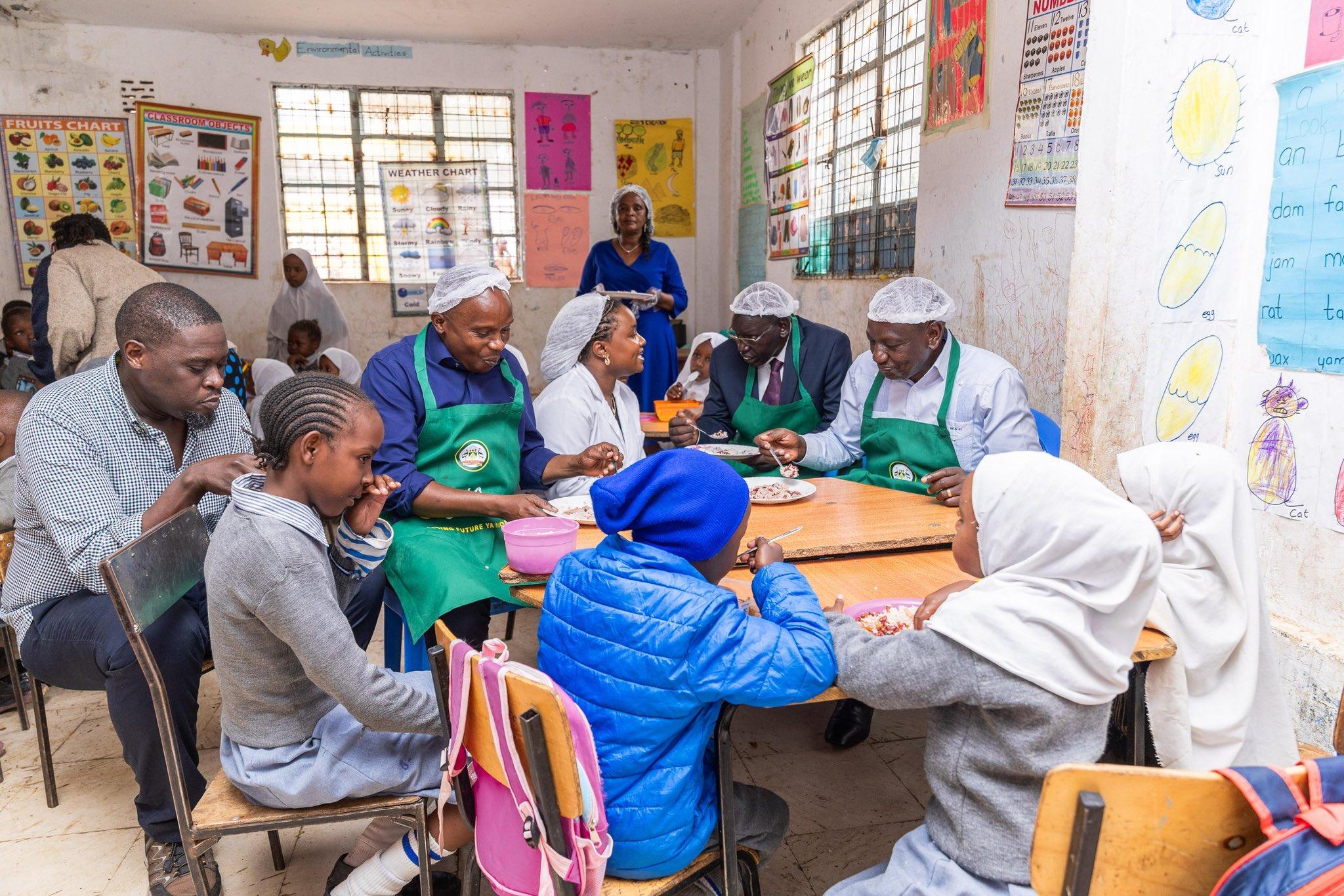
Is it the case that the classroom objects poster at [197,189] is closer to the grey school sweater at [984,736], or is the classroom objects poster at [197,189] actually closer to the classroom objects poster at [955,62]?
the classroom objects poster at [955,62]

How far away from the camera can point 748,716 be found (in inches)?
130

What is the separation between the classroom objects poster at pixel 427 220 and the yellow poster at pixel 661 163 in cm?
147

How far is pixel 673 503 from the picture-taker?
1545 millimetres

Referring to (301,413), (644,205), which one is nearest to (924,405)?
(301,413)

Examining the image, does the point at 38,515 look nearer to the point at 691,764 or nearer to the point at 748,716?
the point at 691,764

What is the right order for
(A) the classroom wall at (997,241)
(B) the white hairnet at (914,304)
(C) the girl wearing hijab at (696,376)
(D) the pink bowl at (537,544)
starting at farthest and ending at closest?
(C) the girl wearing hijab at (696,376)
(A) the classroom wall at (997,241)
(B) the white hairnet at (914,304)
(D) the pink bowl at (537,544)

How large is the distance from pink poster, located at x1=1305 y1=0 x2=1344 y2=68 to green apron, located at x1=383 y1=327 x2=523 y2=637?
8.15ft

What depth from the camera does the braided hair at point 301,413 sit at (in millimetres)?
1783

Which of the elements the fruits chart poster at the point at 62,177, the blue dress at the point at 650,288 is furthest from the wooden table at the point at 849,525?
the fruits chart poster at the point at 62,177

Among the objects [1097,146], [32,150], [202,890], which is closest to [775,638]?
[202,890]

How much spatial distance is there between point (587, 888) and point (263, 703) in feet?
2.74

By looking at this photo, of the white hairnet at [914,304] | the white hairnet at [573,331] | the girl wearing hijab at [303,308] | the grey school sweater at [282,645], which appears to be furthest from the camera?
the girl wearing hijab at [303,308]

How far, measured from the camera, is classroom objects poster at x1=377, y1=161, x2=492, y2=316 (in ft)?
28.8

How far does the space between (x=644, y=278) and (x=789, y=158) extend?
151 cm
